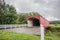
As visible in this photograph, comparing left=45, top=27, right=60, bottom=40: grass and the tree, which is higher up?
the tree

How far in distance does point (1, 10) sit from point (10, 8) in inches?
85.4

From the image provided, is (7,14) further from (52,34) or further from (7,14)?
(52,34)

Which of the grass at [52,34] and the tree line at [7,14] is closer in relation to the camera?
the grass at [52,34]

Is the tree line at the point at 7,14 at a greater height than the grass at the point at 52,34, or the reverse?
the tree line at the point at 7,14

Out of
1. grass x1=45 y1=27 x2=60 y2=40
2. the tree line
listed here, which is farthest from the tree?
grass x1=45 y1=27 x2=60 y2=40

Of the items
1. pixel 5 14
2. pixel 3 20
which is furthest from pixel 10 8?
pixel 3 20

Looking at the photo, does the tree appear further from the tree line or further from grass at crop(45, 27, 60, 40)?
grass at crop(45, 27, 60, 40)

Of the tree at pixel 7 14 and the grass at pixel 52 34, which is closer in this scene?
the grass at pixel 52 34

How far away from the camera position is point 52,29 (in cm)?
1853

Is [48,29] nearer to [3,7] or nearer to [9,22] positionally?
[9,22]

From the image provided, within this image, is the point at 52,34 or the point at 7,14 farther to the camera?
the point at 7,14

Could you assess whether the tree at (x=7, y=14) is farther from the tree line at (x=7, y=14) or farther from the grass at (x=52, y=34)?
the grass at (x=52, y=34)

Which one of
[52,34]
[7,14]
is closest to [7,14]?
[7,14]

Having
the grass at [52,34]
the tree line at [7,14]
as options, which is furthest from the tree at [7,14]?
the grass at [52,34]
